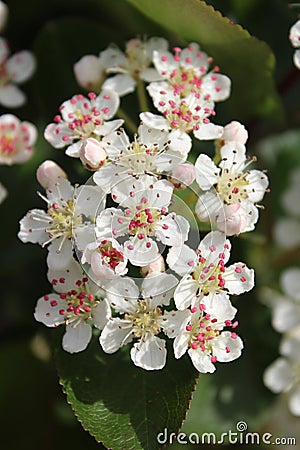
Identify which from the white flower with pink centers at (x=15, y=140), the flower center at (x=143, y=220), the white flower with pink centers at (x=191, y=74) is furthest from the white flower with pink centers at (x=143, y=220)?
the white flower with pink centers at (x=15, y=140)

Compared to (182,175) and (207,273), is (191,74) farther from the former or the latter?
(207,273)

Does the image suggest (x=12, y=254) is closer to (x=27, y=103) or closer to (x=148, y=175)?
(x=27, y=103)

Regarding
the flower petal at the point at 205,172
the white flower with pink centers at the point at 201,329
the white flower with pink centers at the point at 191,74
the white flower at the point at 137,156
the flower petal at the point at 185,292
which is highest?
the white flower with pink centers at the point at 191,74

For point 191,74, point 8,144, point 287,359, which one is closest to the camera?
point 191,74

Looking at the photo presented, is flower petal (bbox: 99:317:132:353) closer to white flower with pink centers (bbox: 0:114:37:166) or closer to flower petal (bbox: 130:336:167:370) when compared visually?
flower petal (bbox: 130:336:167:370)

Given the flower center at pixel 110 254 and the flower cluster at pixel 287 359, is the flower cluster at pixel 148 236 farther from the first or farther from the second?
the flower cluster at pixel 287 359

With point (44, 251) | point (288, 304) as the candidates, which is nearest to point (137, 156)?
point (44, 251)
